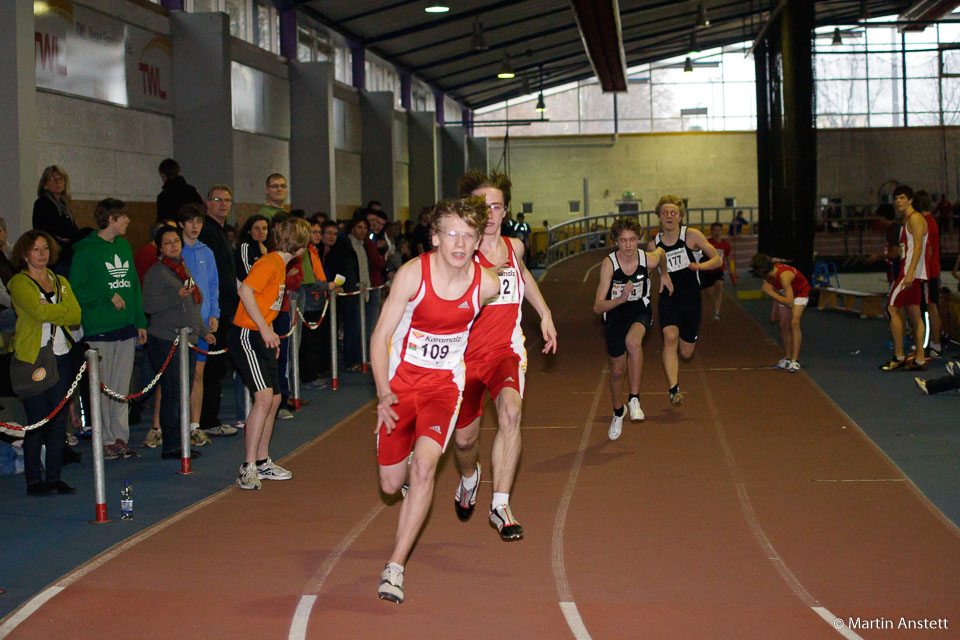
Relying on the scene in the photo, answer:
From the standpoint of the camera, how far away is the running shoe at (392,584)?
478cm

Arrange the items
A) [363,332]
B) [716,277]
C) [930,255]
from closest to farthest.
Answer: [930,255] < [363,332] < [716,277]

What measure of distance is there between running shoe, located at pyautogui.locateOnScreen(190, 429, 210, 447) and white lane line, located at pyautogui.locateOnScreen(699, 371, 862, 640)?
4.17m

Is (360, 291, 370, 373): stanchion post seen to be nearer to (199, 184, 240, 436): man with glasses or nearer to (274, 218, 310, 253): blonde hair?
(199, 184, 240, 436): man with glasses

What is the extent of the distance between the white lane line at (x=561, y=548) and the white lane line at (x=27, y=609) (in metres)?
2.33

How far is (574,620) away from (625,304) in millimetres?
4808

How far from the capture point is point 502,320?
6215 mm

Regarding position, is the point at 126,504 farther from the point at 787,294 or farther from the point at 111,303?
the point at 787,294

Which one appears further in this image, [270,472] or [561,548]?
[270,472]

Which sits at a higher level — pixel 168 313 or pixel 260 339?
pixel 168 313

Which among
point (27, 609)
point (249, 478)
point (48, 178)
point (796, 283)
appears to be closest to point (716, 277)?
point (796, 283)

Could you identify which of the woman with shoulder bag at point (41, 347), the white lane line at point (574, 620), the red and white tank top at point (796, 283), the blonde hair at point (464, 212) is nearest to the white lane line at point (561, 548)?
the white lane line at point (574, 620)

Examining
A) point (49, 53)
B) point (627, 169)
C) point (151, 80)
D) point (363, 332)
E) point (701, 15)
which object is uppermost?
point (701, 15)

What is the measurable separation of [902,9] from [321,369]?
34.6 metres

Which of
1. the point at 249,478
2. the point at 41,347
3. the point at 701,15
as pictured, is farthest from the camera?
the point at 701,15
